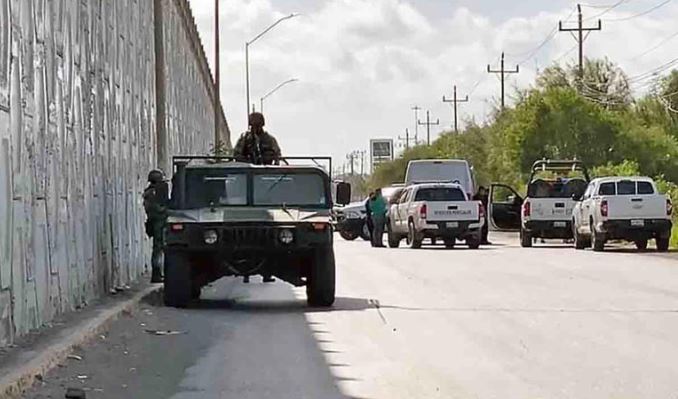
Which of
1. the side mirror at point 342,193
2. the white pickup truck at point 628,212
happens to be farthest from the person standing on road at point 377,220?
the side mirror at point 342,193

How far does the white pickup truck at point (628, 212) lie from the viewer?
3212 centimetres

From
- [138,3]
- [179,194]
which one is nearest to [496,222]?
[138,3]

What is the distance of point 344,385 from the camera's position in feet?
34.8

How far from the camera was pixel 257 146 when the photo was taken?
19578 mm

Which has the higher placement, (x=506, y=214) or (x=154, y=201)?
(x=154, y=201)

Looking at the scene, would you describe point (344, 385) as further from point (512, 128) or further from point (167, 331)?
point (512, 128)

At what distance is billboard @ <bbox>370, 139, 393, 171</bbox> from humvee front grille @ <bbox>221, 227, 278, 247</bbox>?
5228 inches

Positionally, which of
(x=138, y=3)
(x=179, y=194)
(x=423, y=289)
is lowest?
(x=423, y=289)

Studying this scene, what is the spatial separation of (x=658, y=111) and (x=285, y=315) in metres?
69.9

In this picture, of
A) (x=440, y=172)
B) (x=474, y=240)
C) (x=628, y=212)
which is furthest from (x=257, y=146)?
(x=440, y=172)

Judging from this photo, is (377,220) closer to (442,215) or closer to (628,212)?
(442,215)

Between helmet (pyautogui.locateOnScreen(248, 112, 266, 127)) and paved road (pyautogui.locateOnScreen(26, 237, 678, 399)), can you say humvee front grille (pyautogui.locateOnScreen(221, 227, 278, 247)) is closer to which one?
paved road (pyautogui.locateOnScreen(26, 237, 678, 399))

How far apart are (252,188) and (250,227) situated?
1.40 metres

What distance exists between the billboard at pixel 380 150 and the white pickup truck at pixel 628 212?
382 feet
